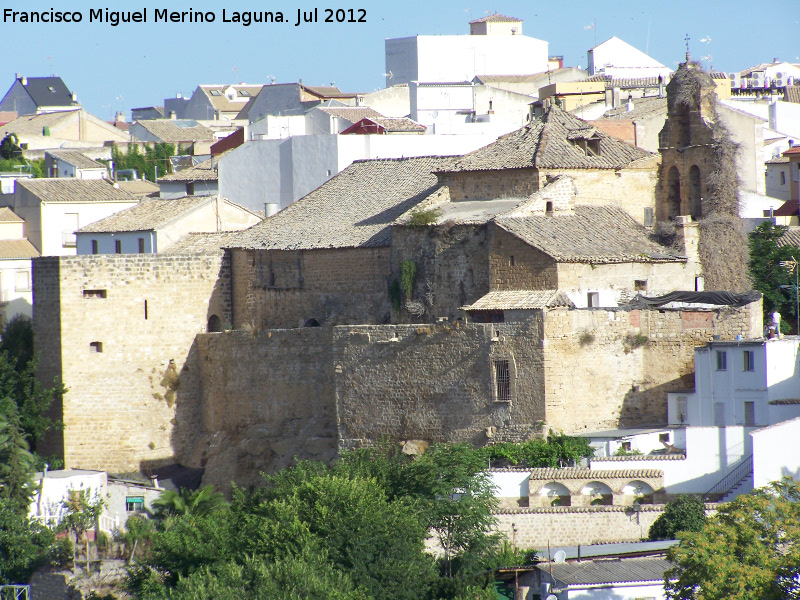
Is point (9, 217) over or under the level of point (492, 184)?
over

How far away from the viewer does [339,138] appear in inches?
1900

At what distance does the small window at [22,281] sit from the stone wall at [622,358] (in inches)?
993

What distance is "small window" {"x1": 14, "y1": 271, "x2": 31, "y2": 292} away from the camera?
168ft

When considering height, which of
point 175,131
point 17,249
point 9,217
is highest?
point 175,131

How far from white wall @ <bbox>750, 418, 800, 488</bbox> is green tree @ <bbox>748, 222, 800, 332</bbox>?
8.89 m

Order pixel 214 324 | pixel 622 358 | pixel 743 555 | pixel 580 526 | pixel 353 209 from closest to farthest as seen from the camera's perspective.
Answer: pixel 743 555
pixel 580 526
pixel 622 358
pixel 353 209
pixel 214 324

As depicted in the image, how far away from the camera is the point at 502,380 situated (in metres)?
31.8

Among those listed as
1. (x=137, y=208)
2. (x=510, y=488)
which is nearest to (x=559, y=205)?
(x=510, y=488)

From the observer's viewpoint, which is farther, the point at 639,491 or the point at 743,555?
the point at 639,491

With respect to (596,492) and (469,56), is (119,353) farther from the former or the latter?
(469,56)

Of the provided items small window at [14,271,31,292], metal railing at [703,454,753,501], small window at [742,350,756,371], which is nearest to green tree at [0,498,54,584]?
metal railing at [703,454,753,501]

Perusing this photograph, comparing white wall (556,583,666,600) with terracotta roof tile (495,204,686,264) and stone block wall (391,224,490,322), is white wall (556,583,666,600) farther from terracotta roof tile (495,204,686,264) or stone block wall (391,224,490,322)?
stone block wall (391,224,490,322)

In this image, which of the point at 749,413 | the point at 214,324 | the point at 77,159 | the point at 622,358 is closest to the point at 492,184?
the point at 622,358

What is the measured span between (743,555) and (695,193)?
52.3ft
